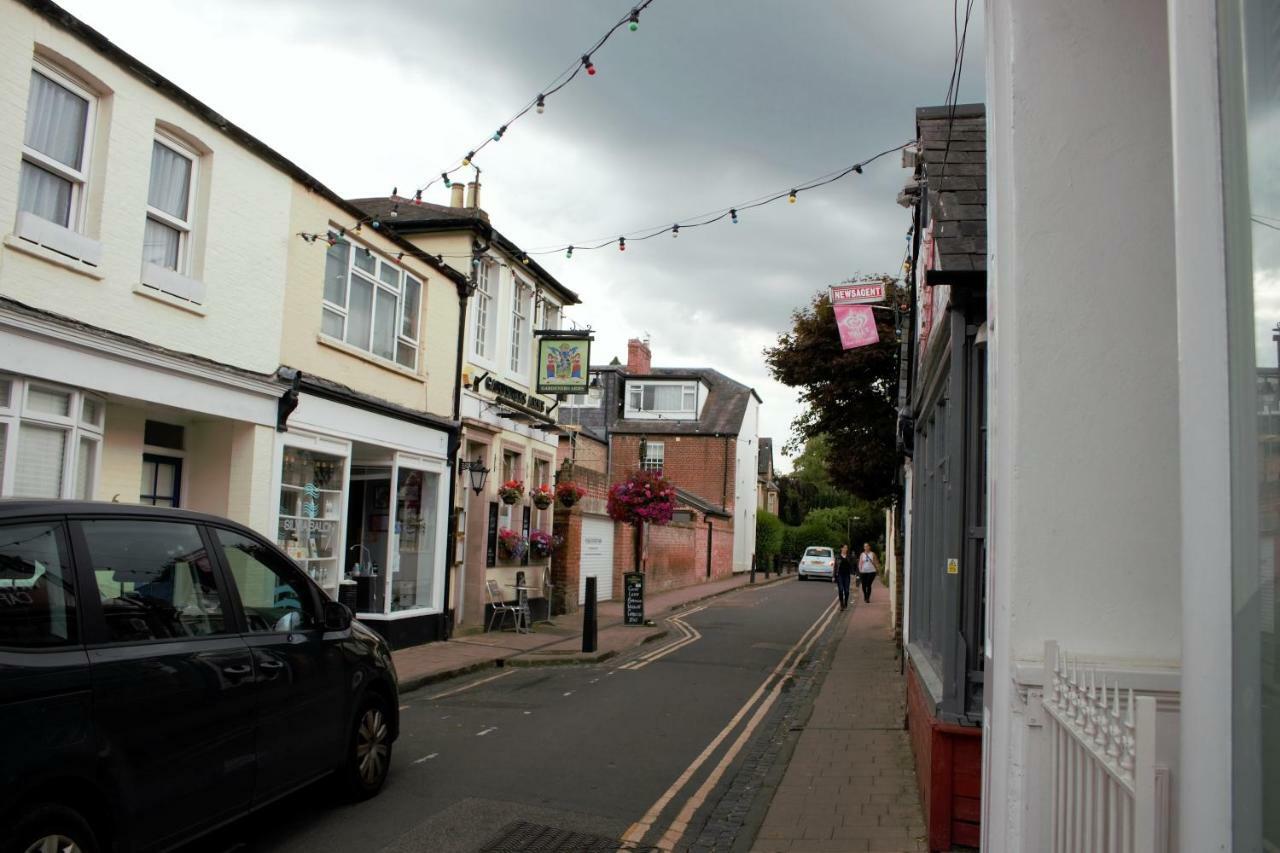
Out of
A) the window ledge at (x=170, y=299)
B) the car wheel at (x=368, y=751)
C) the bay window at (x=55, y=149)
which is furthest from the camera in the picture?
the window ledge at (x=170, y=299)

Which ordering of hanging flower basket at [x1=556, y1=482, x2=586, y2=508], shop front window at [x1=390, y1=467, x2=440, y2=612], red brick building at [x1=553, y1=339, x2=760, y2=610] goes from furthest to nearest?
red brick building at [x1=553, y1=339, x2=760, y2=610] < hanging flower basket at [x1=556, y1=482, x2=586, y2=508] < shop front window at [x1=390, y1=467, x2=440, y2=612]

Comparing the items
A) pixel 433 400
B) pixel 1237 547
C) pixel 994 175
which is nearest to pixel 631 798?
pixel 994 175

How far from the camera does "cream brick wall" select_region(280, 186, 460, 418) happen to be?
12.4 meters

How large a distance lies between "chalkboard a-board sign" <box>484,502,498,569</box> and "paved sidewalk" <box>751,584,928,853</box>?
7.26m

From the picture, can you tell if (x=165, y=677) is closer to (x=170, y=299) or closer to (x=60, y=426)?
(x=60, y=426)

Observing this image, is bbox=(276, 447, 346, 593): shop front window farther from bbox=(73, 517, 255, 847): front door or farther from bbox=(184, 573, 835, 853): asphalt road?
bbox=(73, 517, 255, 847): front door

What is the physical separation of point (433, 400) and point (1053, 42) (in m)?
13.1

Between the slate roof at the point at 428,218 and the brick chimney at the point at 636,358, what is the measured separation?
26378mm

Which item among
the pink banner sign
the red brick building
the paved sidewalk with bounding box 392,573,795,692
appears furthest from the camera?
the red brick building

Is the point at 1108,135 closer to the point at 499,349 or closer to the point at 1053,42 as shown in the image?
the point at 1053,42

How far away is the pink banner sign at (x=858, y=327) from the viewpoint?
13.0 m

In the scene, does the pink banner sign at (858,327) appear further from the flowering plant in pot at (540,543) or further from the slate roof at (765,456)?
the slate roof at (765,456)

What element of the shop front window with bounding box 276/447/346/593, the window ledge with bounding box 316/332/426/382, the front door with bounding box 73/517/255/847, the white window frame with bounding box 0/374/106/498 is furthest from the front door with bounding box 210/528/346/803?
the window ledge with bounding box 316/332/426/382

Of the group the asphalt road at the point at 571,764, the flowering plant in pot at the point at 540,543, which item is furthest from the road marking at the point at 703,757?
the flowering plant in pot at the point at 540,543
